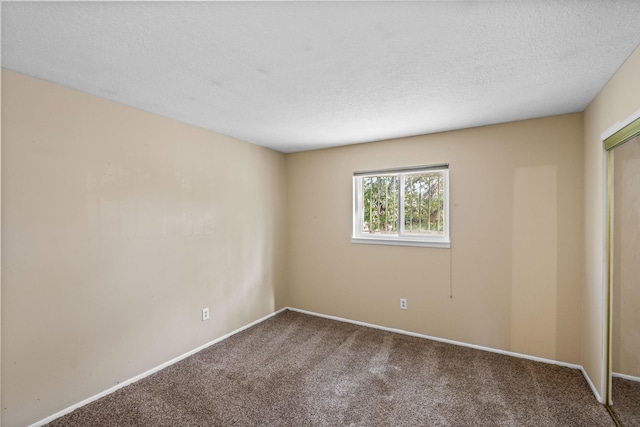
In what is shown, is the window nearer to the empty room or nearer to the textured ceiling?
the empty room

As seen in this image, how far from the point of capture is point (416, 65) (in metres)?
1.70

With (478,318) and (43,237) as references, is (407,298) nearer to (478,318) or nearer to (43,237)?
(478,318)

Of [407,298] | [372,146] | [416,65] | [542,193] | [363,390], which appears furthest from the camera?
[372,146]

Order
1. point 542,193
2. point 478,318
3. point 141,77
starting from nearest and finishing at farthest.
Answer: point 141,77
point 542,193
point 478,318

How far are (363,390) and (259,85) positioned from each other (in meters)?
2.43

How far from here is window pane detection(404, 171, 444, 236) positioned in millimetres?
3219

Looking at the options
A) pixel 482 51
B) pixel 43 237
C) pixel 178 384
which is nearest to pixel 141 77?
pixel 43 237

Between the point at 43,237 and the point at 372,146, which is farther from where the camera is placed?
the point at 372,146

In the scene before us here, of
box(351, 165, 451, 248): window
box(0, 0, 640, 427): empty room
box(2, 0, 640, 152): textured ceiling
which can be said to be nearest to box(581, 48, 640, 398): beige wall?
box(0, 0, 640, 427): empty room

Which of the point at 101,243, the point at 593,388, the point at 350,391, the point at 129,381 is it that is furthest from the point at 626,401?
the point at 101,243

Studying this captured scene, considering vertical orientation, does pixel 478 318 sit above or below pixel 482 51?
below

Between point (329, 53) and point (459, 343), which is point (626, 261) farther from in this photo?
point (329, 53)

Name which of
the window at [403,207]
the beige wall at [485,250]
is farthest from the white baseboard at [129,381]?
the window at [403,207]

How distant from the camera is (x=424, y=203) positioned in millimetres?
3312
